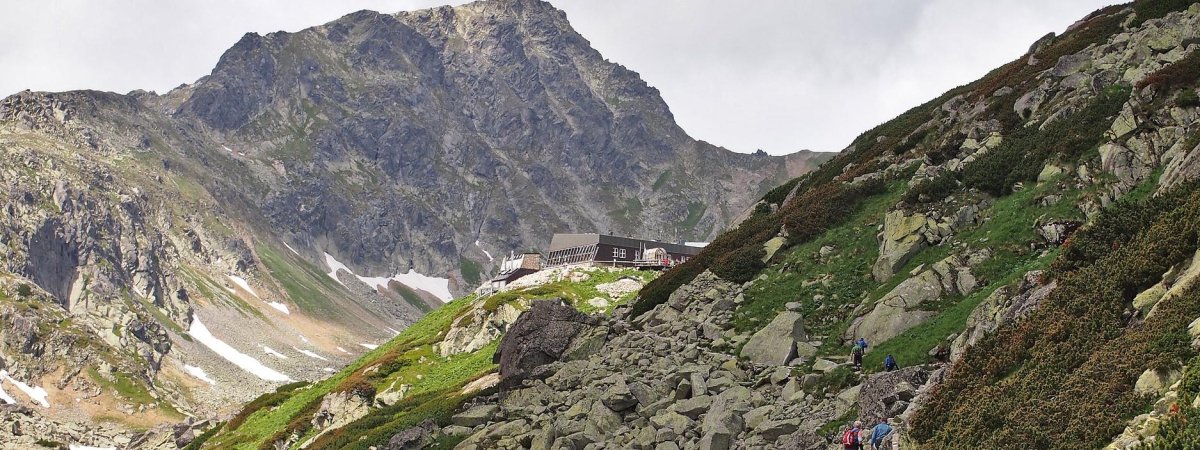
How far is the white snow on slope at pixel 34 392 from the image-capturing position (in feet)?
482

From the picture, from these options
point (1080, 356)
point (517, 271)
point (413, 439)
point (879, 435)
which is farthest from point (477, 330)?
point (1080, 356)

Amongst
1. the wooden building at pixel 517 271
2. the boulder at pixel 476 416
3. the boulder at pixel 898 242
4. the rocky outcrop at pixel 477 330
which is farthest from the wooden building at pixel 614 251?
the boulder at pixel 898 242

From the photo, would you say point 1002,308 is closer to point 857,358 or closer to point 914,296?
point 857,358

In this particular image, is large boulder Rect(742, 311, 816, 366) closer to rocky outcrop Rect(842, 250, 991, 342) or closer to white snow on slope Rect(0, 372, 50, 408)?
rocky outcrop Rect(842, 250, 991, 342)

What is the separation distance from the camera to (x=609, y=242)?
322 feet

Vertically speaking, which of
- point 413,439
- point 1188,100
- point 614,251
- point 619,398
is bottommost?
point 413,439

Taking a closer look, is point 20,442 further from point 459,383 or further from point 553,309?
point 553,309

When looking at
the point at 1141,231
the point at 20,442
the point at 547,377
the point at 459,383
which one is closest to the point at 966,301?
the point at 1141,231

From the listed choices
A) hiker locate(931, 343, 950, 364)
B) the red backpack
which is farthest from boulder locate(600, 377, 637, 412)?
the red backpack

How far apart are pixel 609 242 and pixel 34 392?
4712 inches

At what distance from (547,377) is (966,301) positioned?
60.7ft

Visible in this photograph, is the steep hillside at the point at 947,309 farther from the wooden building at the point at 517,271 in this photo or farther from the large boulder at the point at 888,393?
the wooden building at the point at 517,271

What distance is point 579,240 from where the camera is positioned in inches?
4087

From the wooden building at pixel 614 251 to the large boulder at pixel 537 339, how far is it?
4500 cm
